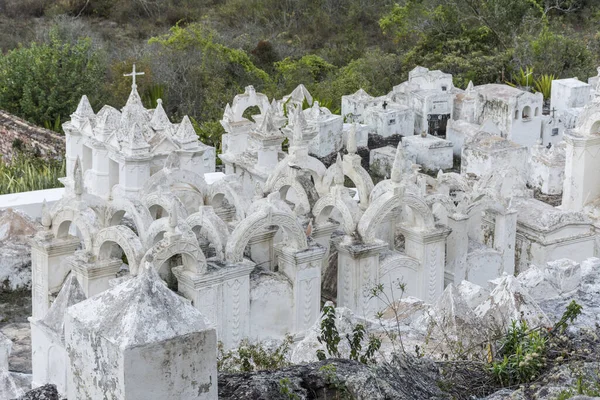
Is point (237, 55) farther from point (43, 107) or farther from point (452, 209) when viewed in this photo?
point (452, 209)

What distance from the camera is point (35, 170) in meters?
21.9

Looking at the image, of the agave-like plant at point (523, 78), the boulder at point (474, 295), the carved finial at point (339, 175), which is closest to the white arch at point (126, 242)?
the carved finial at point (339, 175)

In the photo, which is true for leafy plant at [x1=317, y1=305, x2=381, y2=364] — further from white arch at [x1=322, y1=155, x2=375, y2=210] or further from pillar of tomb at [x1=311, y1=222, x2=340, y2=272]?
white arch at [x1=322, y1=155, x2=375, y2=210]

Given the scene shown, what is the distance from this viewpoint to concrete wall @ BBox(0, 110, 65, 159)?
79.5 feet

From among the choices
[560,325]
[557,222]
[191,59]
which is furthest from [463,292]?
[191,59]

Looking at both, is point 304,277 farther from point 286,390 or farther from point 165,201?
point 286,390

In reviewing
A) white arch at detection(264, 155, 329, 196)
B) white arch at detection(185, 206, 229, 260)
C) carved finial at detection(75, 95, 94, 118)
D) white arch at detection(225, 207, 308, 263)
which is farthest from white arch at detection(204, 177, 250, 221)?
carved finial at detection(75, 95, 94, 118)

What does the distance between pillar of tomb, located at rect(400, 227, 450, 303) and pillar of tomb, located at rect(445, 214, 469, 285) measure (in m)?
0.56

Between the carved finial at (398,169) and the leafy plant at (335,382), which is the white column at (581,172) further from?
the leafy plant at (335,382)

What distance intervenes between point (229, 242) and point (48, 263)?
2190mm

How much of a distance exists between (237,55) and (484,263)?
850 inches

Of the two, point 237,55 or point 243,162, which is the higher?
point 237,55

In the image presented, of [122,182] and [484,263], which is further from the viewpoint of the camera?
[122,182]

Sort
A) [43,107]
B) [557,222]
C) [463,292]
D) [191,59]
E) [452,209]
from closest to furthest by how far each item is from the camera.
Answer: [463,292]
[452,209]
[557,222]
[43,107]
[191,59]
